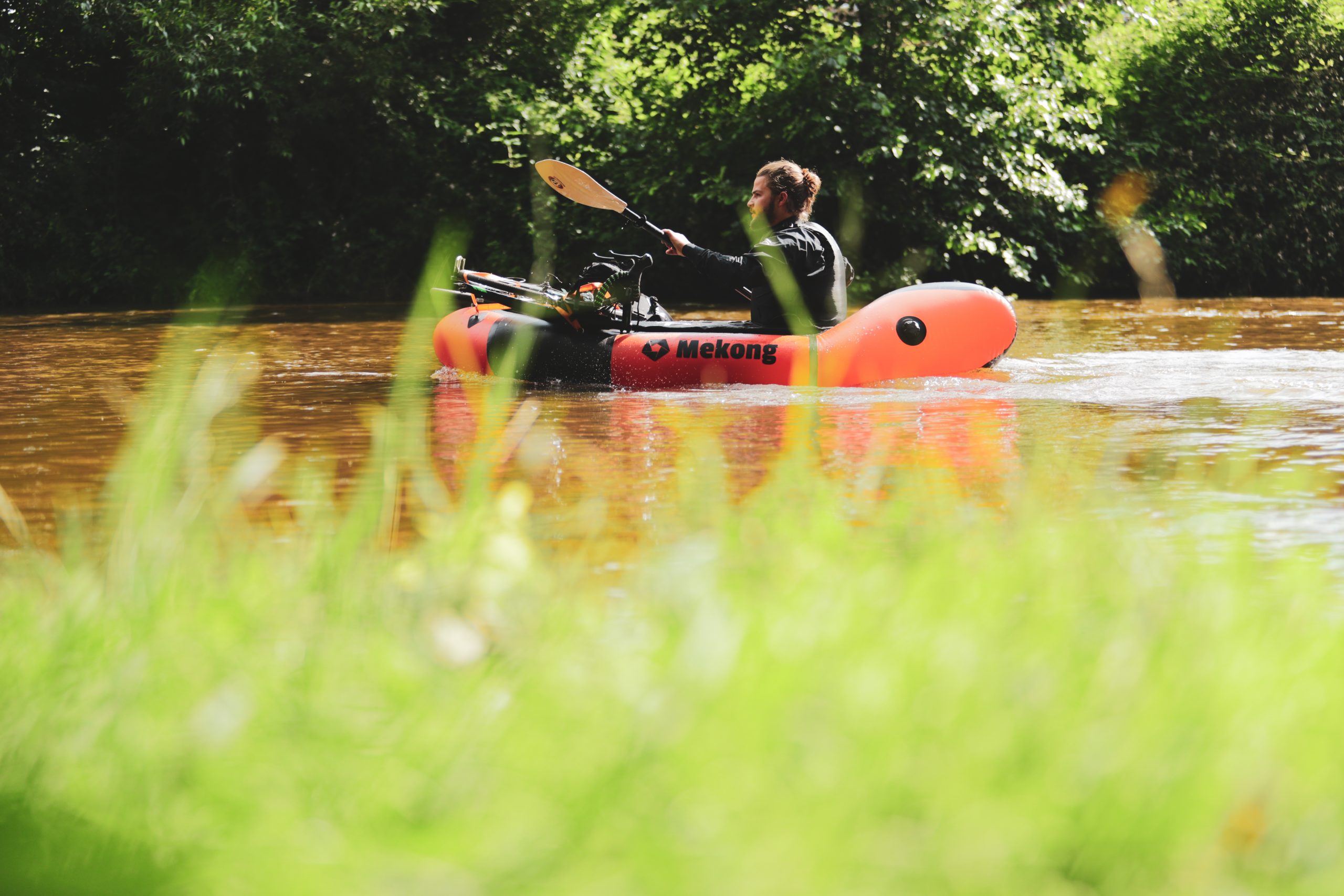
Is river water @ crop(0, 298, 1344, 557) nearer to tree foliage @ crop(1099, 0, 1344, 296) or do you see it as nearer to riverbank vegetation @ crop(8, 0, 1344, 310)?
riverbank vegetation @ crop(8, 0, 1344, 310)

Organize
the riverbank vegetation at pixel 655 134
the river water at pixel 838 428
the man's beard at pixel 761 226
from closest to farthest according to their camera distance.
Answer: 1. the river water at pixel 838 428
2. the man's beard at pixel 761 226
3. the riverbank vegetation at pixel 655 134

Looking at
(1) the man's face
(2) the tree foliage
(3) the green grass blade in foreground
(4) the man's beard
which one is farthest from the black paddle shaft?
(2) the tree foliage

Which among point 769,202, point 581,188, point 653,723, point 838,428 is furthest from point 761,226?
point 653,723

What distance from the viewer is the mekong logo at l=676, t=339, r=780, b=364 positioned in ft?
21.8

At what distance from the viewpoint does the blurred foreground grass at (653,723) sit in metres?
1.29

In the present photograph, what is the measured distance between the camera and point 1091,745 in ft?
4.68

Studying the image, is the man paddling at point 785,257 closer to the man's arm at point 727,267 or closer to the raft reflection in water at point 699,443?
the man's arm at point 727,267

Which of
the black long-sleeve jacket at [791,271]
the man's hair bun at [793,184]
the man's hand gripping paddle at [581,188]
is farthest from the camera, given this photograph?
the man's hand gripping paddle at [581,188]

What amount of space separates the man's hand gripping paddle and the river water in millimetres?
1111

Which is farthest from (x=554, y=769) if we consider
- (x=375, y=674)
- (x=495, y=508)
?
(x=495, y=508)

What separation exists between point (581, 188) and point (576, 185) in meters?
0.03

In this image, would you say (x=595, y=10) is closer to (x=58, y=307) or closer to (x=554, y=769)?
(x=58, y=307)

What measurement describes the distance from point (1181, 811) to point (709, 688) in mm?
463

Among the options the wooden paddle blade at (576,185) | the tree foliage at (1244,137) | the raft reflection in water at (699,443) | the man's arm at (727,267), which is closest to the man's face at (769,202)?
the man's arm at (727,267)
